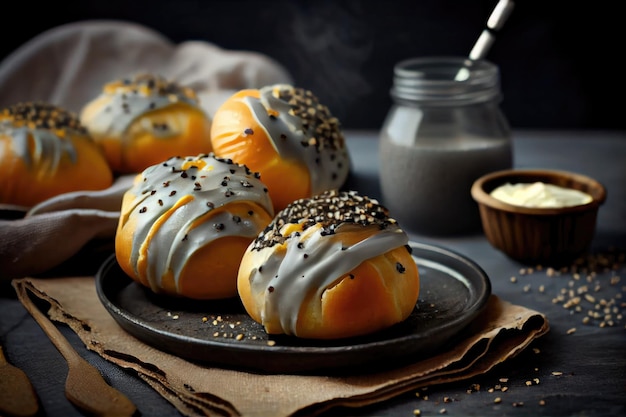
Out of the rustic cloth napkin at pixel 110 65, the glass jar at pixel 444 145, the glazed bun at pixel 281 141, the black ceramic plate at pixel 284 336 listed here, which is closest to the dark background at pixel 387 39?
the rustic cloth napkin at pixel 110 65

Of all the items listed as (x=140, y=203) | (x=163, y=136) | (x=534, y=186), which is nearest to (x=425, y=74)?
(x=534, y=186)

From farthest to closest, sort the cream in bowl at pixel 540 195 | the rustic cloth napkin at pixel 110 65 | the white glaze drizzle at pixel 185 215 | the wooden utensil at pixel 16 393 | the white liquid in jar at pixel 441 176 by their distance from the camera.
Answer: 1. the rustic cloth napkin at pixel 110 65
2. the white liquid in jar at pixel 441 176
3. the cream in bowl at pixel 540 195
4. the white glaze drizzle at pixel 185 215
5. the wooden utensil at pixel 16 393

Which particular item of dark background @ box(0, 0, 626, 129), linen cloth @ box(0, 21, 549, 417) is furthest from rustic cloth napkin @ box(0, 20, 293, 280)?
dark background @ box(0, 0, 626, 129)

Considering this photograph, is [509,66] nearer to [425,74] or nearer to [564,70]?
[564,70]

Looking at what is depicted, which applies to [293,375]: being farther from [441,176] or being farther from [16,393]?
[441,176]

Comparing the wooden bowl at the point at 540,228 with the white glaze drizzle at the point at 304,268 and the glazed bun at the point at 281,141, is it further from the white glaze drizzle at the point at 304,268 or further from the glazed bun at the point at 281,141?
the white glaze drizzle at the point at 304,268

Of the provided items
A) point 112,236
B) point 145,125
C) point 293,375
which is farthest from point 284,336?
point 145,125
